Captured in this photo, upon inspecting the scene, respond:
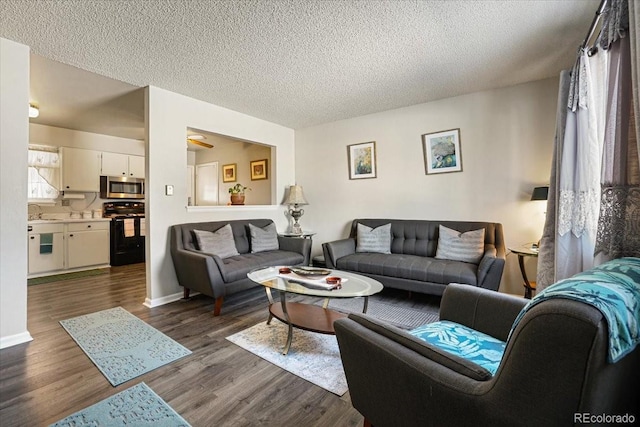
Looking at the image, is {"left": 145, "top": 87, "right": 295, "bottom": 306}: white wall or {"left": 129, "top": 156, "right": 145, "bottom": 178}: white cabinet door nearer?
{"left": 145, "top": 87, "right": 295, "bottom": 306}: white wall

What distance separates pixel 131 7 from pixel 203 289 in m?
2.40

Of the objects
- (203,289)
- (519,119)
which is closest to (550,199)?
(519,119)

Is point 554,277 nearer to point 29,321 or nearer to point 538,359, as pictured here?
point 538,359

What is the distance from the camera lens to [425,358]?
966 mm

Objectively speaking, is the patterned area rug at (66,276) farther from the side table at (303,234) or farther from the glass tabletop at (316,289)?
the glass tabletop at (316,289)

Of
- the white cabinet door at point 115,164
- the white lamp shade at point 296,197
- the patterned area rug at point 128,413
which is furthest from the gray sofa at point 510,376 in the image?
the white cabinet door at point 115,164

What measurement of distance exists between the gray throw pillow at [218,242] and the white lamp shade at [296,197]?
134cm

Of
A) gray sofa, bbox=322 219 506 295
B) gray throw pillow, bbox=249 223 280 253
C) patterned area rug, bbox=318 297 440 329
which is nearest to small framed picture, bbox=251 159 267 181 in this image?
gray throw pillow, bbox=249 223 280 253

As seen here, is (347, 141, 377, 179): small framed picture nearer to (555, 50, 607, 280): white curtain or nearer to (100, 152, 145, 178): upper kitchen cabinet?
(555, 50, 607, 280): white curtain

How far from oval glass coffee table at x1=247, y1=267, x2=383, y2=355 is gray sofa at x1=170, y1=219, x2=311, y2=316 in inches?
21.1

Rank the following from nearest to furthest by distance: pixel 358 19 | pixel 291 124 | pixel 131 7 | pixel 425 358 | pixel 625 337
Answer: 1. pixel 625 337
2. pixel 425 358
3. pixel 131 7
4. pixel 358 19
5. pixel 291 124

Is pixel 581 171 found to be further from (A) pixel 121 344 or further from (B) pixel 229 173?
(B) pixel 229 173

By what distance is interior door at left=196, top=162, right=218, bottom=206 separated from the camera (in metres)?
6.33

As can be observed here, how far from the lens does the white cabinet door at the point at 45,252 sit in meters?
4.22
